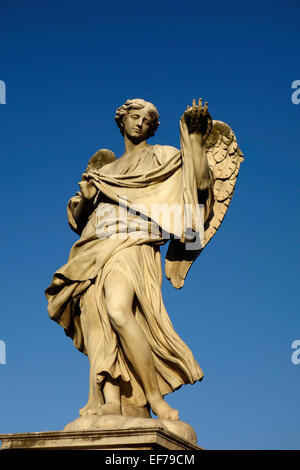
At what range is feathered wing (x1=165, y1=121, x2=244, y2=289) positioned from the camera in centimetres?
937

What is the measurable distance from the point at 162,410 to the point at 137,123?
11.6 feet

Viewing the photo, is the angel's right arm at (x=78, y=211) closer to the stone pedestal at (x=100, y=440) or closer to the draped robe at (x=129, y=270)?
the draped robe at (x=129, y=270)

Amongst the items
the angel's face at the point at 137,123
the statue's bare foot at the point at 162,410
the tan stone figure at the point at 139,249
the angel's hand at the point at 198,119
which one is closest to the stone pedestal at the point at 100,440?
the statue's bare foot at the point at 162,410

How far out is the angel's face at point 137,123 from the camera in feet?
31.4

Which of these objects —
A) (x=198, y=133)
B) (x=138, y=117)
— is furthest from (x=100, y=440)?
(x=138, y=117)

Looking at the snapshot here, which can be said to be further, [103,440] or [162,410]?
[162,410]

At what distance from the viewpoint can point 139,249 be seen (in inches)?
351

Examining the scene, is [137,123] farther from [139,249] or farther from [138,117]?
[139,249]

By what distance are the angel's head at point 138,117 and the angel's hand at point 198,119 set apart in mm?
812
